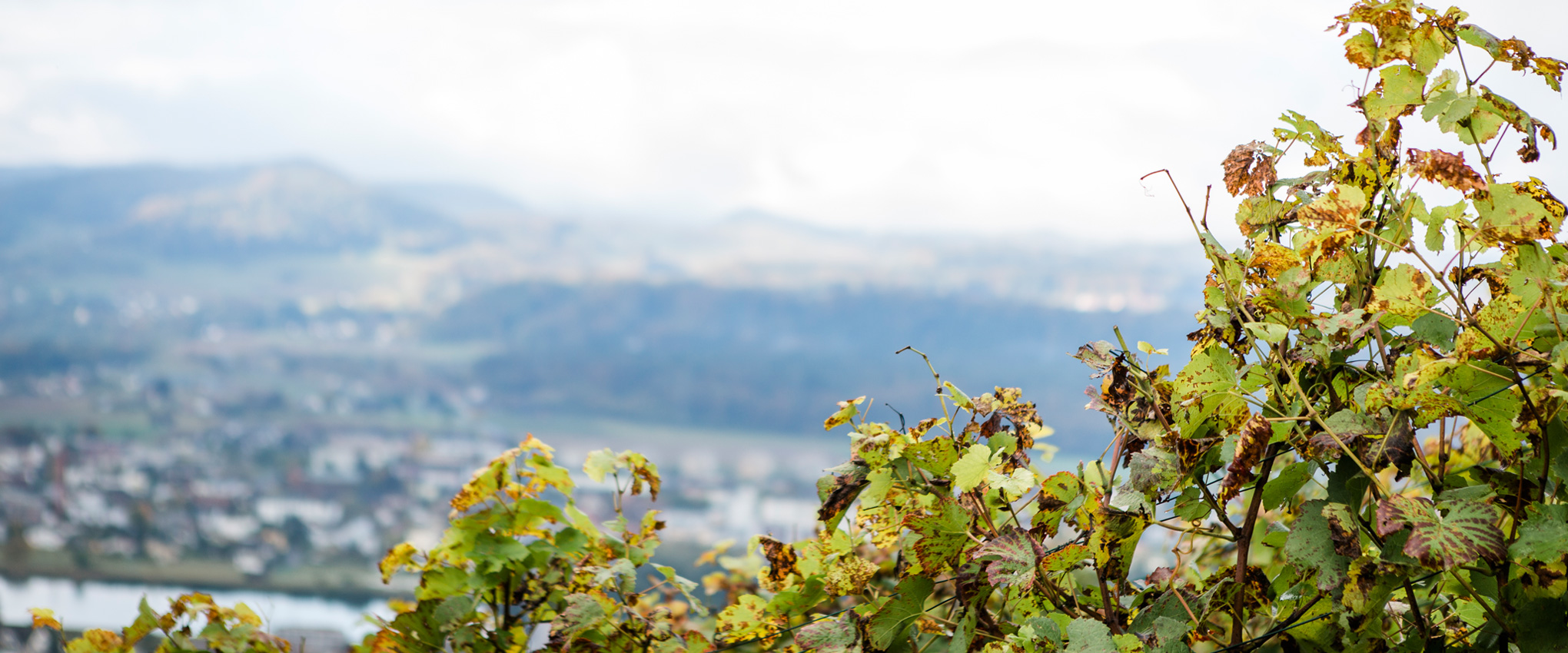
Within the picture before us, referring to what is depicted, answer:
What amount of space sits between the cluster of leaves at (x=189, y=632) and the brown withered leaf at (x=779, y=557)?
0.47 meters

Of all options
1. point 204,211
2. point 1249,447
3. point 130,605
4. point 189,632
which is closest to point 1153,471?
point 1249,447

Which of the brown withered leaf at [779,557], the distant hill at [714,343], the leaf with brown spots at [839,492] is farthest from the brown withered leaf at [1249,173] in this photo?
the distant hill at [714,343]

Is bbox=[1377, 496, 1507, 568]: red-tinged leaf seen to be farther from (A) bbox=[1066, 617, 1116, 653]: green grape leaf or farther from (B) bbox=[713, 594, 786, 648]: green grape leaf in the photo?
(B) bbox=[713, 594, 786, 648]: green grape leaf

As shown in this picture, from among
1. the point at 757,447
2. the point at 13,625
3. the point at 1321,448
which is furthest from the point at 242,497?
the point at 1321,448

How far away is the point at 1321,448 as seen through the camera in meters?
0.48

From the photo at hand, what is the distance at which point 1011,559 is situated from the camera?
53 centimetres

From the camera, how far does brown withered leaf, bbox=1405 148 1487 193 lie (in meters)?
0.51

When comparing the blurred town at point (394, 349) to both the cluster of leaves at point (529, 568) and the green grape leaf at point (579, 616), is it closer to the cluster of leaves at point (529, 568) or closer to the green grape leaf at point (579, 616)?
the cluster of leaves at point (529, 568)

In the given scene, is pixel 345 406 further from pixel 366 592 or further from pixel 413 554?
pixel 413 554

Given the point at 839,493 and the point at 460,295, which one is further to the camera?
the point at 460,295

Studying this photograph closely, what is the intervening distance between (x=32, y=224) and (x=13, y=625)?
28.5ft

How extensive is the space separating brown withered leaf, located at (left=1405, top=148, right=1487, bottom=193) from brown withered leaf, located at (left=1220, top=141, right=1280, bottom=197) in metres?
0.08

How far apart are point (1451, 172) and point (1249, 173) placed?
11 cm

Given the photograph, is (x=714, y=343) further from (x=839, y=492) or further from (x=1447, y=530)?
(x=1447, y=530)
